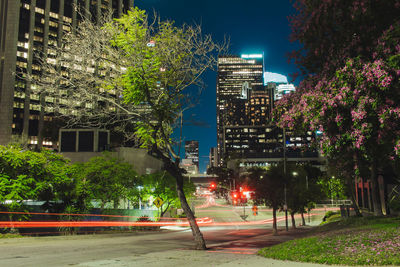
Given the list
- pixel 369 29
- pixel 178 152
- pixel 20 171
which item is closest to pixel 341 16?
pixel 369 29

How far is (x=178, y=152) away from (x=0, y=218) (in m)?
12.8

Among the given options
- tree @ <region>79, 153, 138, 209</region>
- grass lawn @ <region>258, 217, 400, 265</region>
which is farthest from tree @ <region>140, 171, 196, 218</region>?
grass lawn @ <region>258, 217, 400, 265</region>

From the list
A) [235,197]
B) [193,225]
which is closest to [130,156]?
[193,225]

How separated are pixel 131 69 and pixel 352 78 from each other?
30.5ft

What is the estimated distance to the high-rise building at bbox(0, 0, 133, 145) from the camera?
118 m

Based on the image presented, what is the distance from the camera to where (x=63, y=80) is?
15945 millimetres

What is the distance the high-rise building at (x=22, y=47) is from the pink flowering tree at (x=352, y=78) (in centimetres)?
11816

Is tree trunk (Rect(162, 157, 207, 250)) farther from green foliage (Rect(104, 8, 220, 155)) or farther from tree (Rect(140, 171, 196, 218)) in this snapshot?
tree (Rect(140, 171, 196, 218))

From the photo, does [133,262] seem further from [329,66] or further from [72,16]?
[72,16]

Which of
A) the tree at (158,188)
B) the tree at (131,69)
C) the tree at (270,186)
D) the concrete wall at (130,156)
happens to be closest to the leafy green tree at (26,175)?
the tree at (131,69)

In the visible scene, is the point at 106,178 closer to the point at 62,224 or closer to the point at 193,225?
the point at 62,224

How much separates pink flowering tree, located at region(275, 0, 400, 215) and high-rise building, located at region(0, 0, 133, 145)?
11816 cm

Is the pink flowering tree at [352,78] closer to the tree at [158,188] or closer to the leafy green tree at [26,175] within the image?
the leafy green tree at [26,175]

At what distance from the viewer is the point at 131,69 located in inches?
604
